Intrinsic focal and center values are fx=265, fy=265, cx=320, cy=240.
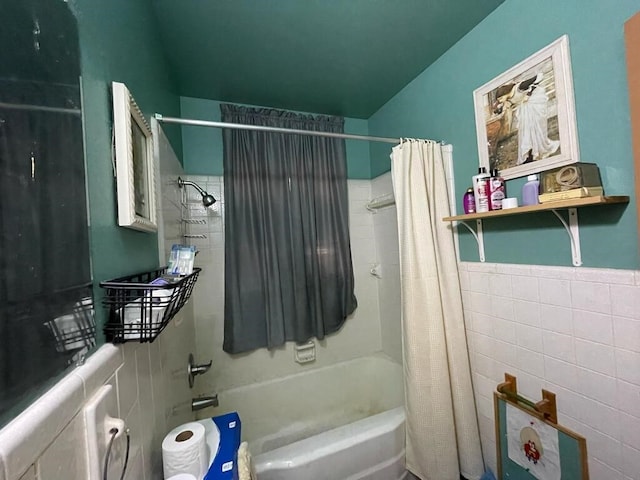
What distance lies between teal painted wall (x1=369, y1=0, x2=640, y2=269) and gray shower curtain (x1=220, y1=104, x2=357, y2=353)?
0.86 meters

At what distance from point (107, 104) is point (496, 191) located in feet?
4.76

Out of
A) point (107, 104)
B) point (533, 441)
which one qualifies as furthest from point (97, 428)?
point (533, 441)

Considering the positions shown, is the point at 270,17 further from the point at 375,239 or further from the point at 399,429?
the point at 399,429

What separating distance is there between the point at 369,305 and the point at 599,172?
167 cm

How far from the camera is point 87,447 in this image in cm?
47

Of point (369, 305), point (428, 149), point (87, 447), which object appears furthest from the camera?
point (369, 305)

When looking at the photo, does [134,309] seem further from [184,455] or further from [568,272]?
[568,272]

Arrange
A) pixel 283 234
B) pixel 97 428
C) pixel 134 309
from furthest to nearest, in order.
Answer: pixel 283 234
pixel 134 309
pixel 97 428

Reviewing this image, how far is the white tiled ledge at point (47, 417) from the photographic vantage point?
293 millimetres

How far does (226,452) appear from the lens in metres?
0.87

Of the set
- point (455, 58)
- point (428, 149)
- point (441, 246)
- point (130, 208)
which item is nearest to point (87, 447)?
point (130, 208)

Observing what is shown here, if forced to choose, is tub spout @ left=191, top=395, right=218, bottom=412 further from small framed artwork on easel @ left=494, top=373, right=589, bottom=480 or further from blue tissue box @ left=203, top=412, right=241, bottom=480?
small framed artwork on easel @ left=494, top=373, right=589, bottom=480

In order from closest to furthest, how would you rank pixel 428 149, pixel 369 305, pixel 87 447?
pixel 87 447 → pixel 428 149 → pixel 369 305

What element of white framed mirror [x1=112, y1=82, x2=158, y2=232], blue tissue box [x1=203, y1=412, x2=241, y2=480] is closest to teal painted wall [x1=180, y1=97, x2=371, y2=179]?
white framed mirror [x1=112, y1=82, x2=158, y2=232]
